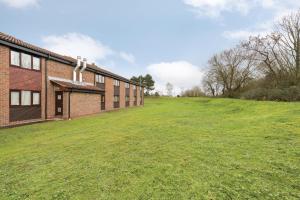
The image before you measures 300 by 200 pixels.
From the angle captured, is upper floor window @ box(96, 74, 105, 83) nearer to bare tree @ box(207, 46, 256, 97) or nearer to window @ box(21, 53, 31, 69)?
window @ box(21, 53, 31, 69)

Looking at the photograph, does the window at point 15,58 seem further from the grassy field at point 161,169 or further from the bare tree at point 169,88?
the bare tree at point 169,88

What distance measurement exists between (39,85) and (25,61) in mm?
2070

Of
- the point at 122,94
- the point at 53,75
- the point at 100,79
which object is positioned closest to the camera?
the point at 53,75

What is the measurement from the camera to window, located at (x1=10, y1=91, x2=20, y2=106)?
43.5ft

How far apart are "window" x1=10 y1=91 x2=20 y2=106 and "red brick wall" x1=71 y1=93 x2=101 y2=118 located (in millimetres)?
4552

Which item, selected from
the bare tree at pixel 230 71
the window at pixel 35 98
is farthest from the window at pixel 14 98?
the bare tree at pixel 230 71

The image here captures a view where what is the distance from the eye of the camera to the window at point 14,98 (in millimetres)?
13266

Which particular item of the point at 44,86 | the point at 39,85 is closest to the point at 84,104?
the point at 44,86

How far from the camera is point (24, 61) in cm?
1428

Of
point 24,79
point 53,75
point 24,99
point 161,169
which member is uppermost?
point 53,75

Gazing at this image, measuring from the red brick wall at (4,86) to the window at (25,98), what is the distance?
52.3 inches

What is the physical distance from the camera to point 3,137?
376 inches

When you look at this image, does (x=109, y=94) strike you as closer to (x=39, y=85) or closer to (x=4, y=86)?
(x=39, y=85)

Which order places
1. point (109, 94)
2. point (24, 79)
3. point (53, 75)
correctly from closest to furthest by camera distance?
point (24, 79)
point (53, 75)
point (109, 94)
